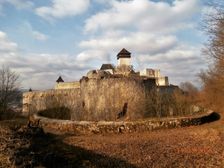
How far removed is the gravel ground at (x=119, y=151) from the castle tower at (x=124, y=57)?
3371cm

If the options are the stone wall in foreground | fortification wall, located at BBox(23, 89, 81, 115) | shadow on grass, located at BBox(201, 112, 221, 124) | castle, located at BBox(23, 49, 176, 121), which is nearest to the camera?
the stone wall in foreground

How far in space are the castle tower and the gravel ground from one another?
111ft

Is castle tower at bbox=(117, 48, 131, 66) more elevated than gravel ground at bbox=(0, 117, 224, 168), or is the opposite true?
castle tower at bbox=(117, 48, 131, 66)

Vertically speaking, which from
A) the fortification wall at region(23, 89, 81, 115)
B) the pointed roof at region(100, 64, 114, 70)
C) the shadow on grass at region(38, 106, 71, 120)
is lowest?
the shadow on grass at region(38, 106, 71, 120)

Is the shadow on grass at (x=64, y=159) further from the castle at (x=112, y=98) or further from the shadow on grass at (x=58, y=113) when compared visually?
the shadow on grass at (x=58, y=113)

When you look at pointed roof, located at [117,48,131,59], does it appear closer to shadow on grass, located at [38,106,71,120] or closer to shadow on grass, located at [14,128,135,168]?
shadow on grass, located at [38,106,71,120]

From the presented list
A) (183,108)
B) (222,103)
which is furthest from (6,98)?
(222,103)

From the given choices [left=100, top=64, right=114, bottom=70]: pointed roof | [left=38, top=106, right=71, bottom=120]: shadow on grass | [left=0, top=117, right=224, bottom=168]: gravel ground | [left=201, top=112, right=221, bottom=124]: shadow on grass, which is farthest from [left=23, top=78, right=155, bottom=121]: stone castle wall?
[left=100, top=64, right=114, bottom=70]: pointed roof

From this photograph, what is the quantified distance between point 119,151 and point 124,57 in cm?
3782

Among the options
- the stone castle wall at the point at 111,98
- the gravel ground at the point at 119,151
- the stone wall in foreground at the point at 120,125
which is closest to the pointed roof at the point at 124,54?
the stone castle wall at the point at 111,98

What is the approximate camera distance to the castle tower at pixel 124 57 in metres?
48.7

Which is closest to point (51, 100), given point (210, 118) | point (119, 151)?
point (210, 118)

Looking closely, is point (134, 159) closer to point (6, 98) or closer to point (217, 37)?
point (217, 37)

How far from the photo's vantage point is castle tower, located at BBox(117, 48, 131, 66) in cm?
4872
